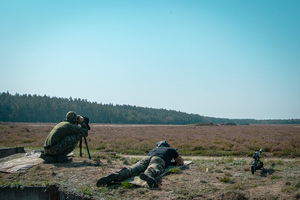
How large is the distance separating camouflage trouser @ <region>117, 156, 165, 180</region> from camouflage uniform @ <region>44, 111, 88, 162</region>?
9.80 feet

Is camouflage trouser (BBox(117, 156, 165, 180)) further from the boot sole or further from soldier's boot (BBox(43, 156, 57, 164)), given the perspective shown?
soldier's boot (BBox(43, 156, 57, 164))

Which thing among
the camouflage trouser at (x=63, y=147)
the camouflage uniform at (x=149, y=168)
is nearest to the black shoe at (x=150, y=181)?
the camouflage uniform at (x=149, y=168)

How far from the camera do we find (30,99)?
357 ft

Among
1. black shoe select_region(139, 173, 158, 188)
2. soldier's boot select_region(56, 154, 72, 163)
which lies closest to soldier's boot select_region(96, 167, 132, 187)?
black shoe select_region(139, 173, 158, 188)

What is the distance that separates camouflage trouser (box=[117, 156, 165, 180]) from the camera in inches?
265

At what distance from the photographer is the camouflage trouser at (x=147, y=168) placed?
672 centimetres

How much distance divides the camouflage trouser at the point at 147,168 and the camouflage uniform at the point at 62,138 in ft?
9.80

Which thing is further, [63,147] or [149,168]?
[63,147]

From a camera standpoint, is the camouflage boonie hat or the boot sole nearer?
the boot sole

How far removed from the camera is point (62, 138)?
9148 mm

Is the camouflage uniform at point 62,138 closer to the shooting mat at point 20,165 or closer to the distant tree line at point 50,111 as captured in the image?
the shooting mat at point 20,165

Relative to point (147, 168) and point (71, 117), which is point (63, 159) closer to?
point (71, 117)

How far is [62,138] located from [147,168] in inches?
147

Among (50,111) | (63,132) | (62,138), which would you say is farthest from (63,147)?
(50,111)
